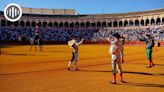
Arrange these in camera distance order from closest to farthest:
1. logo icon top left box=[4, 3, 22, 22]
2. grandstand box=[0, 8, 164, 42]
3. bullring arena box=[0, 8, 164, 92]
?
bullring arena box=[0, 8, 164, 92] < logo icon top left box=[4, 3, 22, 22] < grandstand box=[0, 8, 164, 42]

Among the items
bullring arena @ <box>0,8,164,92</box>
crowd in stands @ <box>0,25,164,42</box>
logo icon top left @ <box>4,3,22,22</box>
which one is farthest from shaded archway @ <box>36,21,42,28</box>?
logo icon top left @ <box>4,3,22,22</box>

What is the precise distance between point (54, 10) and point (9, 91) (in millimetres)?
77096

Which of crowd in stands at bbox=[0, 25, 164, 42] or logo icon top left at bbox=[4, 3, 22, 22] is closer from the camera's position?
logo icon top left at bbox=[4, 3, 22, 22]

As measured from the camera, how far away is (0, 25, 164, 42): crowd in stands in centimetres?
5888

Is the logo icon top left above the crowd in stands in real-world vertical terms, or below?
below

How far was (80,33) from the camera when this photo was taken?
233ft

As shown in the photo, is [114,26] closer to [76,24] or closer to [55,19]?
[76,24]

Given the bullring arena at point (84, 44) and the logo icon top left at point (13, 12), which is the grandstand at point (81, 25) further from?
the logo icon top left at point (13, 12)

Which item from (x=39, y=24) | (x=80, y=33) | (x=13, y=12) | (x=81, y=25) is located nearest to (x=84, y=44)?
Result: (x=80, y=33)

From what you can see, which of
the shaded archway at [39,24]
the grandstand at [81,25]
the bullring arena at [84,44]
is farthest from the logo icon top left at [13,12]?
the shaded archway at [39,24]

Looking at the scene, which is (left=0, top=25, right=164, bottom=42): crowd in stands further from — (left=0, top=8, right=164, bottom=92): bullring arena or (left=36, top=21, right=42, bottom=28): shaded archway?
(left=36, top=21, right=42, bottom=28): shaded archway

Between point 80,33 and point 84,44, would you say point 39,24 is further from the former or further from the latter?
point 84,44

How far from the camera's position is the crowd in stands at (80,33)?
193 feet

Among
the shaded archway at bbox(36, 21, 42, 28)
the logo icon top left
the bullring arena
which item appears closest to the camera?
the bullring arena
